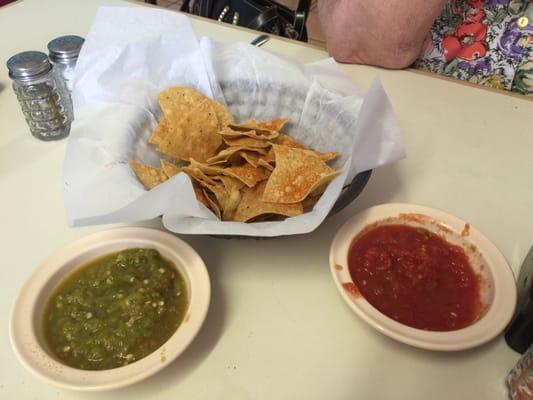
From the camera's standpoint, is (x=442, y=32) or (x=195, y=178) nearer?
(x=195, y=178)

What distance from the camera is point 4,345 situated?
28.7 inches

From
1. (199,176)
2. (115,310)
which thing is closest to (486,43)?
(199,176)

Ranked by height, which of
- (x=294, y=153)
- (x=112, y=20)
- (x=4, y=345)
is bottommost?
(x=4, y=345)

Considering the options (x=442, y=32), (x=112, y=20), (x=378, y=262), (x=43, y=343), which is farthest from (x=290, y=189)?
(x=442, y=32)

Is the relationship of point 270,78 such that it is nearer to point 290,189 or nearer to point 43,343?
point 290,189

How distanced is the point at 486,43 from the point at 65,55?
4.01ft

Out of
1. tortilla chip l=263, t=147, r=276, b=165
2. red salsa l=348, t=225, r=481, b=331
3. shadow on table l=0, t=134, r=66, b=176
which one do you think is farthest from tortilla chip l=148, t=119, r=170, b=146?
red salsa l=348, t=225, r=481, b=331

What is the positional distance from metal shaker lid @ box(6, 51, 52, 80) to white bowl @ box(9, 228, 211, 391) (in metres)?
0.47

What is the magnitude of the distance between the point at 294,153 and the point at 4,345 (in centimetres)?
58

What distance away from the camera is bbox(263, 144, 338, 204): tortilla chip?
0.83m

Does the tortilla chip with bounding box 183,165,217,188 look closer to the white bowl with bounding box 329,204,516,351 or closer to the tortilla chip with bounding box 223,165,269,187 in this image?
the tortilla chip with bounding box 223,165,269,187

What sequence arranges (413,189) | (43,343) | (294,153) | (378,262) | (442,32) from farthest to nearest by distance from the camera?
(442,32) < (413,189) < (294,153) < (378,262) < (43,343)

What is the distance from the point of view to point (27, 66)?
1.03 metres

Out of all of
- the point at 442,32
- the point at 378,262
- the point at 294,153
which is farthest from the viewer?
the point at 442,32
